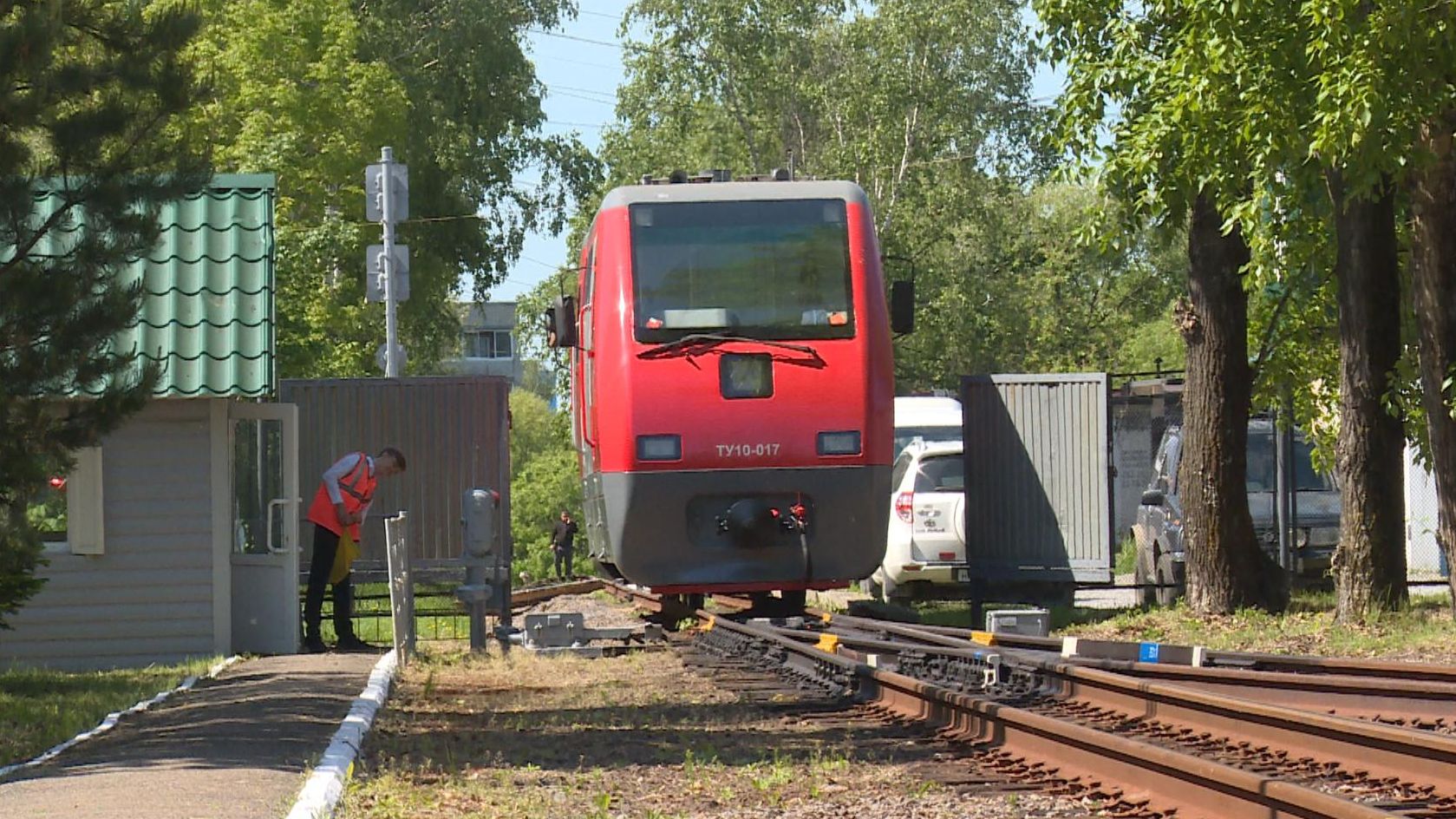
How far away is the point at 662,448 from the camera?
51.6 feet

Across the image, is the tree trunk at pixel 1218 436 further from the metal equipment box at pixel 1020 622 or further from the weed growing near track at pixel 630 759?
the weed growing near track at pixel 630 759

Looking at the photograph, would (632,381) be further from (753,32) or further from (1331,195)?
(753,32)

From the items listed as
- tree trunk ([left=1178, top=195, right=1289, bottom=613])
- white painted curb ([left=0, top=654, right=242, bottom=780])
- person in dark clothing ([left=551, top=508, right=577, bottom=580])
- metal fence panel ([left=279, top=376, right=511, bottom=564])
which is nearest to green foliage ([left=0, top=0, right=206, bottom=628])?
white painted curb ([left=0, top=654, right=242, bottom=780])

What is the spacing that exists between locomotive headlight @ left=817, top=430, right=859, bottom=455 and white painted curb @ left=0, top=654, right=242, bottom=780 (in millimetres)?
4649

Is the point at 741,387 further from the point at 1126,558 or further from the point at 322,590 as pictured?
the point at 1126,558

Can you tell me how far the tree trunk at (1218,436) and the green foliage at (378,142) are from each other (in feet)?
57.4

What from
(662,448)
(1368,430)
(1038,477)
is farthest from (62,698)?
(1368,430)

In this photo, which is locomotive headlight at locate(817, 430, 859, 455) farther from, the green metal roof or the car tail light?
the car tail light

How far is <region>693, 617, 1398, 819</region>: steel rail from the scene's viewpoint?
6.91 meters

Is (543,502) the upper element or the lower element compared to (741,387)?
lower

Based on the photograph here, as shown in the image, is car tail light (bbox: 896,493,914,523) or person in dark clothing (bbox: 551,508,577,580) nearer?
car tail light (bbox: 896,493,914,523)

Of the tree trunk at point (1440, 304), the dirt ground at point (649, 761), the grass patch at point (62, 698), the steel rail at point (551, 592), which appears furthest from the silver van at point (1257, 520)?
the grass patch at point (62, 698)

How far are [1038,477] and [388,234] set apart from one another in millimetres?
14313

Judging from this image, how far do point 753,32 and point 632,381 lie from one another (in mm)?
37692
